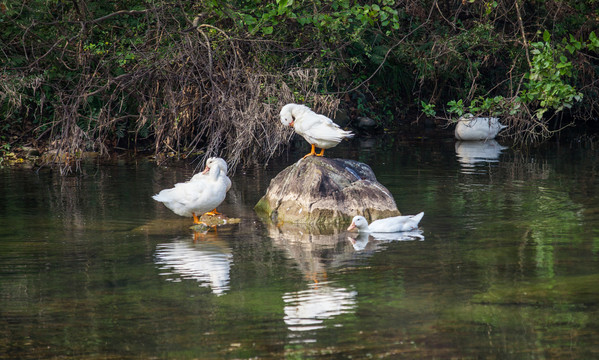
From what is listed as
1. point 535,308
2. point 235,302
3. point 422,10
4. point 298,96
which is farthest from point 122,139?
point 535,308

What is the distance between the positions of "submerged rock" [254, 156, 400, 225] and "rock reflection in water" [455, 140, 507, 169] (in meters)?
4.39

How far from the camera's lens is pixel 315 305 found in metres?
6.62

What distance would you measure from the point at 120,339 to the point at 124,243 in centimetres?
330

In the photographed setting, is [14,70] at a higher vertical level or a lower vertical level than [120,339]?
higher

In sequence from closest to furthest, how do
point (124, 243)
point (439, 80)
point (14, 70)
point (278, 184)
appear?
point (124, 243), point (278, 184), point (14, 70), point (439, 80)

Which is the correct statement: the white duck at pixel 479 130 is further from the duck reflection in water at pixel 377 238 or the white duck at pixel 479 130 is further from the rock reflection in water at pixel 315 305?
the rock reflection in water at pixel 315 305

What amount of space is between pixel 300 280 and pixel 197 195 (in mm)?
2972

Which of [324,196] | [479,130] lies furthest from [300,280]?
[479,130]

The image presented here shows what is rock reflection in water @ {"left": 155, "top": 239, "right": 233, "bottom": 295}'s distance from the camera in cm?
753

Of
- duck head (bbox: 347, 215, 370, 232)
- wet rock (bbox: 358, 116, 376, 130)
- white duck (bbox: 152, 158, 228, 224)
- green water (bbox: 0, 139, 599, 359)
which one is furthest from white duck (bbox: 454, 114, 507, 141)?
white duck (bbox: 152, 158, 228, 224)

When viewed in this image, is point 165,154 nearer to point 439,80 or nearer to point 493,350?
point 439,80

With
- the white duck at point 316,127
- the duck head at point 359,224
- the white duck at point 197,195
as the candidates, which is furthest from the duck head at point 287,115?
the duck head at point 359,224

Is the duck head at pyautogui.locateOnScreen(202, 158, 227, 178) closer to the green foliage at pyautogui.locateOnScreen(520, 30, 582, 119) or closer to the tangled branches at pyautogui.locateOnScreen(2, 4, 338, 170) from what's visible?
the tangled branches at pyautogui.locateOnScreen(2, 4, 338, 170)

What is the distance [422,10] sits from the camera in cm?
1814
